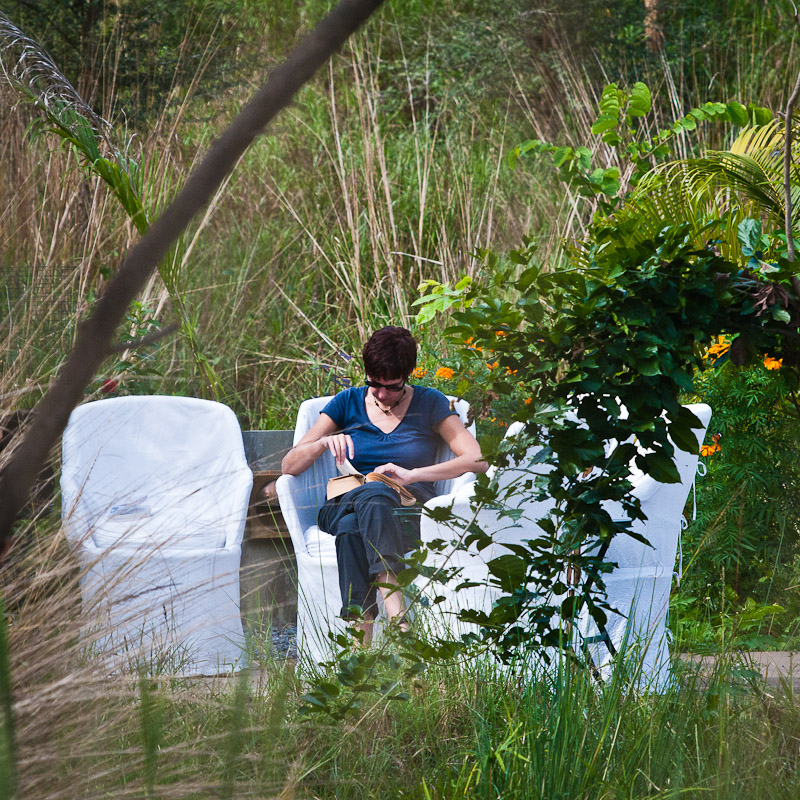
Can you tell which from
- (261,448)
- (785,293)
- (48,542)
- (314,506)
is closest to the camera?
(48,542)

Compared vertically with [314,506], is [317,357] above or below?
above

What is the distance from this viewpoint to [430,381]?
3928 millimetres

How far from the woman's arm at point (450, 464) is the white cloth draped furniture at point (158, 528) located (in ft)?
1.69

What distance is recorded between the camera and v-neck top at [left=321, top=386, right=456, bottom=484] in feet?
10.3

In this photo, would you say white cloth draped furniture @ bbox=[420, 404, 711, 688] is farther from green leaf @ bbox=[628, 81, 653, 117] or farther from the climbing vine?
green leaf @ bbox=[628, 81, 653, 117]

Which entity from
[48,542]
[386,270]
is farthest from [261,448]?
[48,542]

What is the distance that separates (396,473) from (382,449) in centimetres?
14

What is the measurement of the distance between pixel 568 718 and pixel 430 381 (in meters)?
2.54

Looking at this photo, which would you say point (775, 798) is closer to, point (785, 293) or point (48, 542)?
point (785, 293)

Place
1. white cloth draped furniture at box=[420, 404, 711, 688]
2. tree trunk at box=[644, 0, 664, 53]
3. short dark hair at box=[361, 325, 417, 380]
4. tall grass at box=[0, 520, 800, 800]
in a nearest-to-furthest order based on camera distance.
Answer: tall grass at box=[0, 520, 800, 800] < white cloth draped furniture at box=[420, 404, 711, 688] < short dark hair at box=[361, 325, 417, 380] < tree trunk at box=[644, 0, 664, 53]

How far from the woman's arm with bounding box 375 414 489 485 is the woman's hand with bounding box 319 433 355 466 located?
0.40ft

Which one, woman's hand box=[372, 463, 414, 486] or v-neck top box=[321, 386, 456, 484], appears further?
v-neck top box=[321, 386, 456, 484]

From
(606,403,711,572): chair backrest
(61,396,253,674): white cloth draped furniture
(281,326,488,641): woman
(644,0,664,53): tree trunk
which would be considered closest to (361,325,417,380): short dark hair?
(281,326,488,641): woman

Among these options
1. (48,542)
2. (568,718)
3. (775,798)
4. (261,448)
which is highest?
(261,448)
